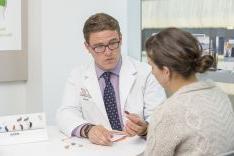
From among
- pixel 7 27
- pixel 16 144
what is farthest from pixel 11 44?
pixel 16 144

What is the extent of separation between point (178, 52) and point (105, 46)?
2.38 ft

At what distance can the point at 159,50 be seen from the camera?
4.30 feet

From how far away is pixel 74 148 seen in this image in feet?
5.49

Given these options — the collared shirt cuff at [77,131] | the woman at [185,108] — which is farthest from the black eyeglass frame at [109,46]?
the woman at [185,108]

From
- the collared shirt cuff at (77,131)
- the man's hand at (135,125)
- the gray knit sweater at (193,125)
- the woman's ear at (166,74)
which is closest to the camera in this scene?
the gray knit sweater at (193,125)

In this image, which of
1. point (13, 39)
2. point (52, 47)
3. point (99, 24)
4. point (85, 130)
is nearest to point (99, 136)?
point (85, 130)

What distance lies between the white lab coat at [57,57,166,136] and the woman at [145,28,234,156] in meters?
0.65

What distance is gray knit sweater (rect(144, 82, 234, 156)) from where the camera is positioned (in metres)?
1.21

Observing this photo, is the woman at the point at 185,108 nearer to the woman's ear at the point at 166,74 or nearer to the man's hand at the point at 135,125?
the woman's ear at the point at 166,74

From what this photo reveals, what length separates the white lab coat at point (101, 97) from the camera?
2.01 m

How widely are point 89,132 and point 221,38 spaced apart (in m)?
1.07

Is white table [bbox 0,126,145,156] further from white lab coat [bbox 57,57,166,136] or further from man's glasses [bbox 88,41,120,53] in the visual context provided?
man's glasses [bbox 88,41,120,53]

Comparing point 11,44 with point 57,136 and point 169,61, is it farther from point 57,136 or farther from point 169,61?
point 169,61

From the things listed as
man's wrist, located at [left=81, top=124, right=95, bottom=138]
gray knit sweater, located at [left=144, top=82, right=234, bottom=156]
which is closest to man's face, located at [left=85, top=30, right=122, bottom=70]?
man's wrist, located at [left=81, top=124, right=95, bottom=138]
